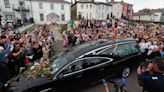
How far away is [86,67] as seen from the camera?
13.6ft

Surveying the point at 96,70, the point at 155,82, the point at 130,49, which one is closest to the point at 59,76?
the point at 96,70

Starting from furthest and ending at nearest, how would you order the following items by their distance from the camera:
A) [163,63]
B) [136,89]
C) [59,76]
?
1. [136,89]
2. [59,76]
3. [163,63]

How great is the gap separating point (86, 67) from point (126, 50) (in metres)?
2.02

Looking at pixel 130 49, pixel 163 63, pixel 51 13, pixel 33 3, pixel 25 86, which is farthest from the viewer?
pixel 51 13

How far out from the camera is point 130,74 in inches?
223

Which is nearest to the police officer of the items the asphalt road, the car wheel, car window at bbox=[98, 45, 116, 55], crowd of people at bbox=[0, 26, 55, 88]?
car window at bbox=[98, 45, 116, 55]

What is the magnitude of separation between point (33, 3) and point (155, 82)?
32.5 meters

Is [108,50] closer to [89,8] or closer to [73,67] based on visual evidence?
[73,67]

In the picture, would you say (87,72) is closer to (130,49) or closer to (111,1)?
(130,49)

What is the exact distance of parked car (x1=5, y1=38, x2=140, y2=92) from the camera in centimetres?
355

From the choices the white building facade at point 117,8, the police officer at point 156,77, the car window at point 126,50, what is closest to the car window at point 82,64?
A: the car window at point 126,50

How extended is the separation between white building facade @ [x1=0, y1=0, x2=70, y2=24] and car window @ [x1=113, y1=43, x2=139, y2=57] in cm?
2724

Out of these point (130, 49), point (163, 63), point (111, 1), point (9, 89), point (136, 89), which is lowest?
point (136, 89)

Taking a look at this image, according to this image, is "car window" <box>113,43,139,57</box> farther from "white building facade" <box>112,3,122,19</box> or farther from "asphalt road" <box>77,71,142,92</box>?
"white building facade" <box>112,3,122,19</box>
